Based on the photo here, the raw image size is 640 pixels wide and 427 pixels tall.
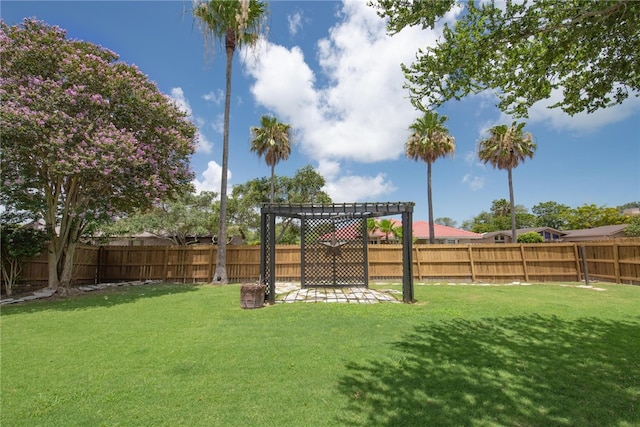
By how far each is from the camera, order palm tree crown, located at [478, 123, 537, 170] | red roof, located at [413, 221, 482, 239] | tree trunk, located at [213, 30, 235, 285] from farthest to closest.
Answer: red roof, located at [413, 221, 482, 239], palm tree crown, located at [478, 123, 537, 170], tree trunk, located at [213, 30, 235, 285]

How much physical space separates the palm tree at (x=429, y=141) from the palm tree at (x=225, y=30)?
10667mm

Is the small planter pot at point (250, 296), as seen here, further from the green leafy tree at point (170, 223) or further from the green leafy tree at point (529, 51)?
the green leafy tree at point (170, 223)

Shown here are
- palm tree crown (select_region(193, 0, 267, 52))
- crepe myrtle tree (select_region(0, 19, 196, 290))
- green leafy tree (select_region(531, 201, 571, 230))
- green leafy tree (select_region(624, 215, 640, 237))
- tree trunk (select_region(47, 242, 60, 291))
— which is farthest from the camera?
green leafy tree (select_region(531, 201, 571, 230))

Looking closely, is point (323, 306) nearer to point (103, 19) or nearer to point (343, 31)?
point (343, 31)

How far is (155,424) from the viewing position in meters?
2.52

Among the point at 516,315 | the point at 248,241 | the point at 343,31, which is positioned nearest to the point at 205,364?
the point at 516,315

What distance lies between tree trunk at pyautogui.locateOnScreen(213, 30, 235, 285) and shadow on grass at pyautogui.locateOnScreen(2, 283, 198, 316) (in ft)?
6.33

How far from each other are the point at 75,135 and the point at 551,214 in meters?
49.9

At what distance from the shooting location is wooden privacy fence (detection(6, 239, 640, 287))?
12742mm

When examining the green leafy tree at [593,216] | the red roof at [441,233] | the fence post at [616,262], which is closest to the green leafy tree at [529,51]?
the fence post at [616,262]

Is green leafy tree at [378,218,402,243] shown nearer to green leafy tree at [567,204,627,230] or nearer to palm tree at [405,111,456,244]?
palm tree at [405,111,456,244]

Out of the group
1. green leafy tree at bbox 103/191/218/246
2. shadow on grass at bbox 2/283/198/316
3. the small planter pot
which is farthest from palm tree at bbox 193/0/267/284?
green leafy tree at bbox 103/191/218/246

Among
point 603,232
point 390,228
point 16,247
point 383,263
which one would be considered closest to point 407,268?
point 383,263

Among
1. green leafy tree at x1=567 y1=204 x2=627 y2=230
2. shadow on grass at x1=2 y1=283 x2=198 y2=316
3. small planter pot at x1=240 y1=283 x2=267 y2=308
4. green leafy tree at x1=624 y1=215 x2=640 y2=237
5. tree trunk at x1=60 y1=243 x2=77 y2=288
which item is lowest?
shadow on grass at x1=2 y1=283 x2=198 y2=316
